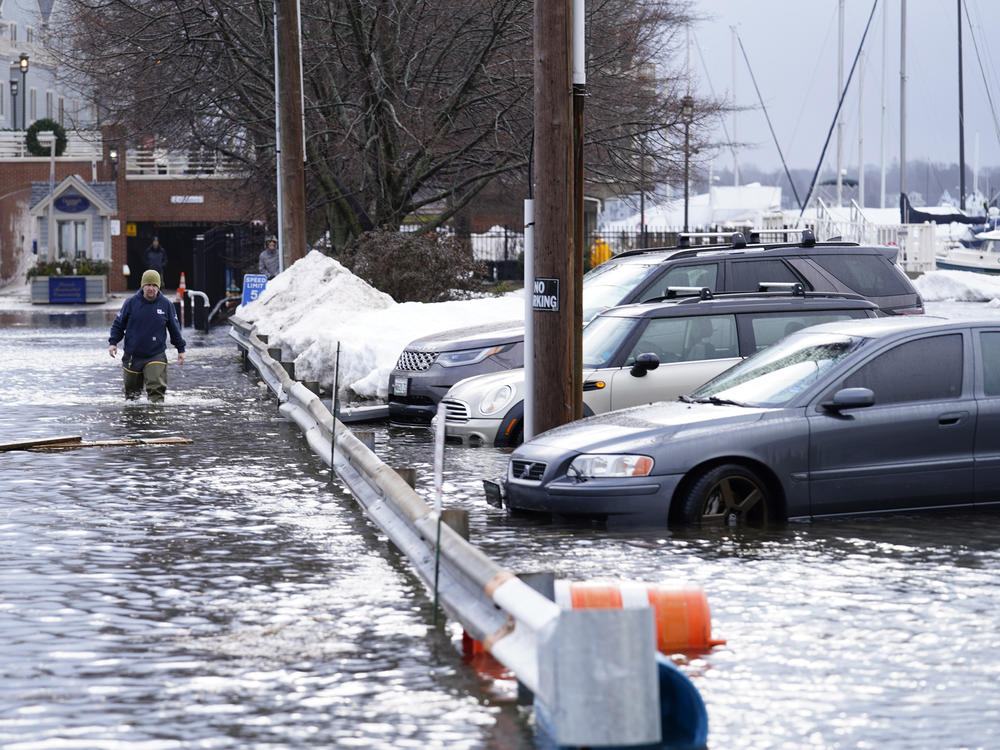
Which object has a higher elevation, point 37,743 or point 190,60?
point 190,60

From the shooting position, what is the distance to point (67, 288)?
2163 inches

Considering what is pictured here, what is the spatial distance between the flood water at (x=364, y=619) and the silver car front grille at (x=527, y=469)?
1.00 ft

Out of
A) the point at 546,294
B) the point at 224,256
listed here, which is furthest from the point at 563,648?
the point at 224,256

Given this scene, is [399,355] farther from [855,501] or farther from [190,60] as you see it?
[190,60]

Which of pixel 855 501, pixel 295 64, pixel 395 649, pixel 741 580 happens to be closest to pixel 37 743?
pixel 395 649

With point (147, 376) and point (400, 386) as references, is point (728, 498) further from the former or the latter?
point (147, 376)

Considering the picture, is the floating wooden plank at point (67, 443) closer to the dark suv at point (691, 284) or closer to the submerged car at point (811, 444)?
the dark suv at point (691, 284)

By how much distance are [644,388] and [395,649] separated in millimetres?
6621

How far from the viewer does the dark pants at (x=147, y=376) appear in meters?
19.2

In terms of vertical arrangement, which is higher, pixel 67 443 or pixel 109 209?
pixel 109 209

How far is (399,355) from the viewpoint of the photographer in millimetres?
17938

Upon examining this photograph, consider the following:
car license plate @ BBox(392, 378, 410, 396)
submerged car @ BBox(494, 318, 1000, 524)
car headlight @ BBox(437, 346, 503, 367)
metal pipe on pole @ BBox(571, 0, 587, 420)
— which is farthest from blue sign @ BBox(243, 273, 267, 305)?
submerged car @ BBox(494, 318, 1000, 524)

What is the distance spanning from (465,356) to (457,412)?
5.92ft

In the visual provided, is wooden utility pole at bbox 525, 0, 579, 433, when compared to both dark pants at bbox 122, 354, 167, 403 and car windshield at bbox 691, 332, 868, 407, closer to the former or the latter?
car windshield at bbox 691, 332, 868, 407
